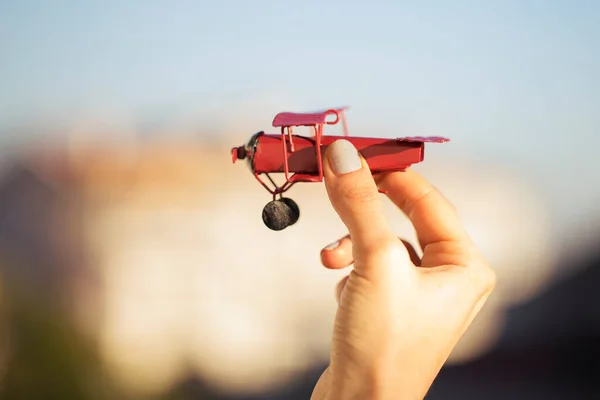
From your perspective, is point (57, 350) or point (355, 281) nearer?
point (355, 281)

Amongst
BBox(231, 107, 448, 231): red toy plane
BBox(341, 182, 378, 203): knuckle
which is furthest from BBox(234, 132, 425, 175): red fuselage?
BBox(341, 182, 378, 203): knuckle

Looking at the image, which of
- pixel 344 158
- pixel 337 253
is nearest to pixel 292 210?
pixel 344 158

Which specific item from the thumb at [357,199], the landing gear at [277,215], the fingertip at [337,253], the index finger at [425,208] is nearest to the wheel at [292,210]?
the landing gear at [277,215]

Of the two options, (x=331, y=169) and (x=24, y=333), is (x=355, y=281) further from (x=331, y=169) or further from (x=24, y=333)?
(x=24, y=333)

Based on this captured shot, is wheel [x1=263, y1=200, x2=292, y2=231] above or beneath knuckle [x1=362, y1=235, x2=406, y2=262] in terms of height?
above

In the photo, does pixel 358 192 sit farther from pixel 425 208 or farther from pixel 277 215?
pixel 425 208

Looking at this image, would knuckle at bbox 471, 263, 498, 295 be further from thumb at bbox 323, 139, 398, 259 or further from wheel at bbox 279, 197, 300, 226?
wheel at bbox 279, 197, 300, 226

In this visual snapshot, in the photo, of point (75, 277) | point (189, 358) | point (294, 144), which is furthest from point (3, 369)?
point (294, 144)
